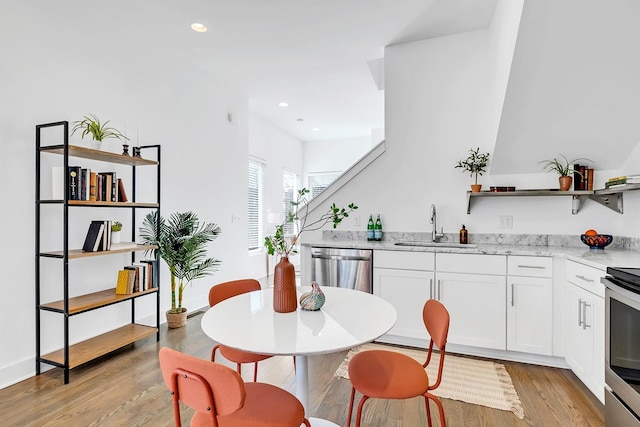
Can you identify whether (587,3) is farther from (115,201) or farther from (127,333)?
(127,333)

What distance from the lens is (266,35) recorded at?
3.34 meters

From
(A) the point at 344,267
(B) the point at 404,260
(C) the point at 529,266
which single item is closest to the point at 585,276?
(C) the point at 529,266

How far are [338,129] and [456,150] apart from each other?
375cm

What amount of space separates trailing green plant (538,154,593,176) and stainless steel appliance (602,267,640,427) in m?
1.60

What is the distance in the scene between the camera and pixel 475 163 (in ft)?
10.8

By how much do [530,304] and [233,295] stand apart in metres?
2.23

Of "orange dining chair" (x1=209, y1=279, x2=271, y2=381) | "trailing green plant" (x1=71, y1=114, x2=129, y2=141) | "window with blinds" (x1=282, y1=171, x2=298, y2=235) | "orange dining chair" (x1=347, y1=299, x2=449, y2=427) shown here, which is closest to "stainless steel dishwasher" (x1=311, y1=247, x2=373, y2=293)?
"orange dining chair" (x1=209, y1=279, x2=271, y2=381)

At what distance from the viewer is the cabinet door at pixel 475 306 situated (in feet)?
9.08

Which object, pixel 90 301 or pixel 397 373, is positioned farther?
pixel 90 301

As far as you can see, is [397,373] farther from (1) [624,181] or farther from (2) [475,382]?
(1) [624,181]

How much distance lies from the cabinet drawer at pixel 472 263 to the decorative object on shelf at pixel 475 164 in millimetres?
689

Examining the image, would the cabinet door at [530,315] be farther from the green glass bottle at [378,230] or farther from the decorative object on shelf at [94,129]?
the decorative object on shelf at [94,129]

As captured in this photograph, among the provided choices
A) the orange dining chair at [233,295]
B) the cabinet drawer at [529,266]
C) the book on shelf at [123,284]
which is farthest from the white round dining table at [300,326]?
the book on shelf at [123,284]

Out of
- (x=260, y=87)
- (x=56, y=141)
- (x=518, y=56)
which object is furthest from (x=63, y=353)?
(x=518, y=56)
